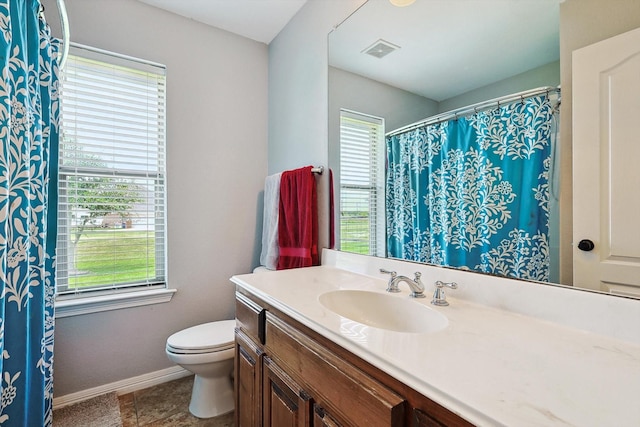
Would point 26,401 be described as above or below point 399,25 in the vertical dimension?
below

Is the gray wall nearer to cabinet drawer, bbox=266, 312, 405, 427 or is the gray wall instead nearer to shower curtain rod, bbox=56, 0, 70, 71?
shower curtain rod, bbox=56, 0, 70, 71

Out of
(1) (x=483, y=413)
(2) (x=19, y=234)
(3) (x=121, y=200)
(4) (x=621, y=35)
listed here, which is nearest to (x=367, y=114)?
(4) (x=621, y=35)

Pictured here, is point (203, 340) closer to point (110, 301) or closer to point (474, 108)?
point (110, 301)

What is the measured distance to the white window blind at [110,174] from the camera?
174 centimetres

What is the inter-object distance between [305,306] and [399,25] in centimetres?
129

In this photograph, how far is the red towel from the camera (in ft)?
5.68

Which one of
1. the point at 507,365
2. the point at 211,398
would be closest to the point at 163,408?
the point at 211,398

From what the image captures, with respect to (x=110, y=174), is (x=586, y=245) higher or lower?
lower

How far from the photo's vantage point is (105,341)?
1.81 m

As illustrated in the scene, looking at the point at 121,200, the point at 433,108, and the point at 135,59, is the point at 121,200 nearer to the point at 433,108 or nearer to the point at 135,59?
the point at 135,59

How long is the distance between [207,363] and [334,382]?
1.12m

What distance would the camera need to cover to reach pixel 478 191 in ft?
3.45

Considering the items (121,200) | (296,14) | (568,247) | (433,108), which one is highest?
(296,14)

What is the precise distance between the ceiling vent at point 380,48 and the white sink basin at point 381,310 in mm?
1111
